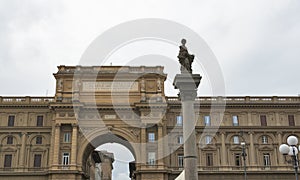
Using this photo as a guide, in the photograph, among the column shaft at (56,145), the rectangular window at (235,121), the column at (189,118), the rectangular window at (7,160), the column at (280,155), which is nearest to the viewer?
the column at (189,118)

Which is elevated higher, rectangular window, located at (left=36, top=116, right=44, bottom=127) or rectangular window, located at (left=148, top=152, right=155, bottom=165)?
rectangular window, located at (left=36, top=116, right=44, bottom=127)

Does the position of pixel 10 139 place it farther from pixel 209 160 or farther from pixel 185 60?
pixel 185 60

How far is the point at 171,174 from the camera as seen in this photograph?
51.3 meters

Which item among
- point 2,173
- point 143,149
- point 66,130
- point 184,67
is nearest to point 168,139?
point 143,149

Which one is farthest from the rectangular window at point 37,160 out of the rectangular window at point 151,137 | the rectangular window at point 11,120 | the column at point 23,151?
the rectangular window at point 151,137

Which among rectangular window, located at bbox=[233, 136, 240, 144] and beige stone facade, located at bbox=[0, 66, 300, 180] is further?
rectangular window, located at bbox=[233, 136, 240, 144]

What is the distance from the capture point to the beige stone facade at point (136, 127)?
168 ft

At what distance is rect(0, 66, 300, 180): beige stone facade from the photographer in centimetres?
5131

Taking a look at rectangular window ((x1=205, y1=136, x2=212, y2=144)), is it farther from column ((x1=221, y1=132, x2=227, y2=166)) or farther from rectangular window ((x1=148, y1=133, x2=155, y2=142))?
rectangular window ((x1=148, y1=133, x2=155, y2=142))

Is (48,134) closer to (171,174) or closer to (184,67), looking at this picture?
(171,174)

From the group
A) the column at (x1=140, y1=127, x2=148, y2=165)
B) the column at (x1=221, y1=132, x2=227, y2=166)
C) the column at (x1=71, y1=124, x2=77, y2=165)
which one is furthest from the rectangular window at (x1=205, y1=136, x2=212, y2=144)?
the column at (x1=71, y1=124, x2=77, y2=165)

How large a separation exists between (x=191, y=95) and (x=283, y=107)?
122ft

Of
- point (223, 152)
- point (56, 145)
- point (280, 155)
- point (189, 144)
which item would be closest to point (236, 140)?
point (223, 152)

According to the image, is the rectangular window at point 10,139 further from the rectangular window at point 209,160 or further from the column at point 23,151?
the rectangular window at point 209,160
